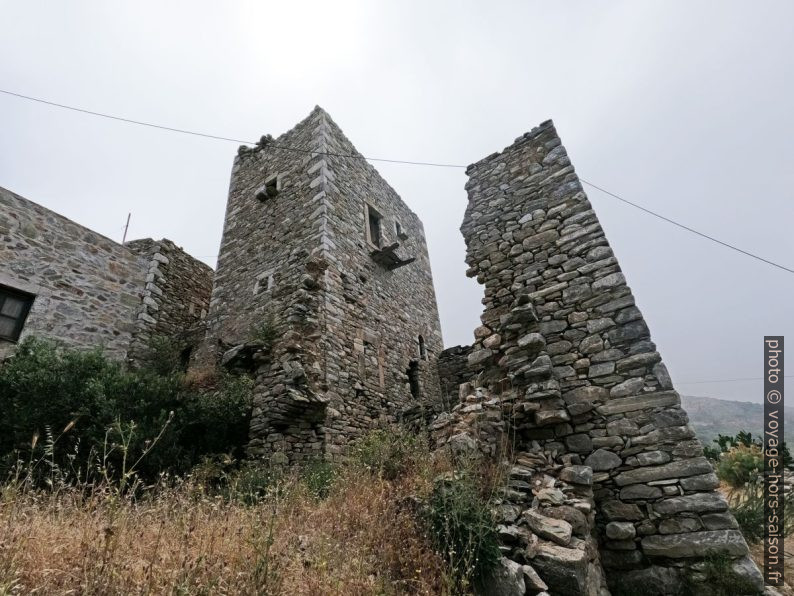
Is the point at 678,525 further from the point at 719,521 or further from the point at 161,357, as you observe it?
the point at 161,357

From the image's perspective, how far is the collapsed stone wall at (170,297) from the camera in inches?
388

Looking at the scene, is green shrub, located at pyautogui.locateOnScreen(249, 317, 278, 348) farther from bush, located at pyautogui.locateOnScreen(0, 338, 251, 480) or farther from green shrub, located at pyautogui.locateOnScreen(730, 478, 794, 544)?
green shrub, located at pyautogui.locateOnScreen(730, 478, 794, 544)

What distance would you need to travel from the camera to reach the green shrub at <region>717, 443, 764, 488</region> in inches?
286

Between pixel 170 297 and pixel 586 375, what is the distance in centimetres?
1072

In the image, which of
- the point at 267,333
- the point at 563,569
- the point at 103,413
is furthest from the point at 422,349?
the point at 563,569

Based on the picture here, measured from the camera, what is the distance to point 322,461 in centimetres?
653

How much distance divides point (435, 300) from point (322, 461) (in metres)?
8.57

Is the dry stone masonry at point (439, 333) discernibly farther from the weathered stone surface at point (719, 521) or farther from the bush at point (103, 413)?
the bush at point (103, 413)

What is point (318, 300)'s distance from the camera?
837cm

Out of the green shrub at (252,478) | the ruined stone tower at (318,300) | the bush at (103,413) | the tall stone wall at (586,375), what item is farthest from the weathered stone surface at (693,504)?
the bush at (103,413)

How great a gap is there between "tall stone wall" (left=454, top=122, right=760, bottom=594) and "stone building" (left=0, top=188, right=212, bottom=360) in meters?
8.49

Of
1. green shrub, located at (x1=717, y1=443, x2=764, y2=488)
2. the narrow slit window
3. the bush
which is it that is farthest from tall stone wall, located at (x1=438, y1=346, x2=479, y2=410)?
the bush

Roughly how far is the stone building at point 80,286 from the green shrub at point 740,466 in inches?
482

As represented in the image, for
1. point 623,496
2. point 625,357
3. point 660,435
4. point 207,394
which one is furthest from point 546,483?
point 207,394
